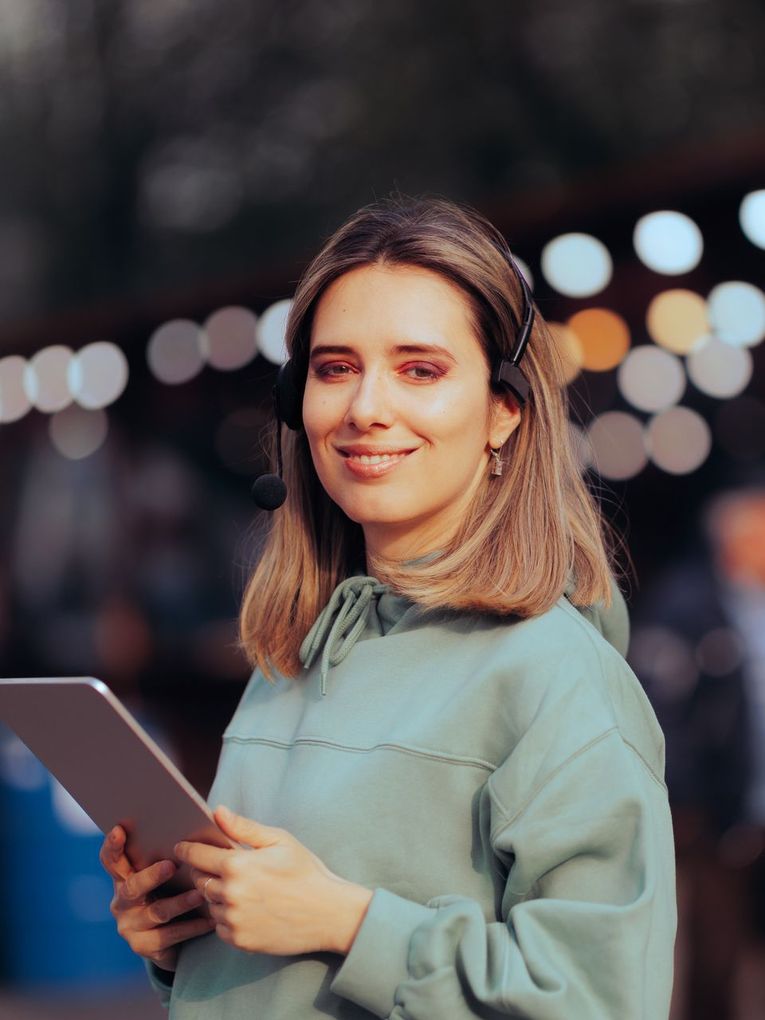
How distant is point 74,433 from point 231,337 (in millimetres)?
1303

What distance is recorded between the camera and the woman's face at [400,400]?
5.85ft

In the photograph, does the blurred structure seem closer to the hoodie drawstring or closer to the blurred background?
the blurred background

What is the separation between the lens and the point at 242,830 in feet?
5.12

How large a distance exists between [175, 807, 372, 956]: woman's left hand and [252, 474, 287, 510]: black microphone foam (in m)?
0.55

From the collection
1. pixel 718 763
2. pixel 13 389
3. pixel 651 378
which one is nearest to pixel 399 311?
pixel 718 763

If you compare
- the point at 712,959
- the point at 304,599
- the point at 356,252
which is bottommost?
the point at 712,959

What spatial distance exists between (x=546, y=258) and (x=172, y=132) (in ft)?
6.36

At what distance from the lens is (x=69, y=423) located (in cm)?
824

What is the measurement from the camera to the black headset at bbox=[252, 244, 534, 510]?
1.85 meters

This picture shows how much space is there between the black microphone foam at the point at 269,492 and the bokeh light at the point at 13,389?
6.02m

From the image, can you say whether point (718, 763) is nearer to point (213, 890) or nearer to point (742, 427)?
point (742, 427)

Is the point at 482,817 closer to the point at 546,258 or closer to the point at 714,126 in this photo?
the point at 714,126

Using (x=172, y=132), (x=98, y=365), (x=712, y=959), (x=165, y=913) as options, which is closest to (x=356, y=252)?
(x=165, y=913)

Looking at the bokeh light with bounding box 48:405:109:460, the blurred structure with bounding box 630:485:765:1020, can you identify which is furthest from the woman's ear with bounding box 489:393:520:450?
the bokeh light with bounding box 48:405:109:460
